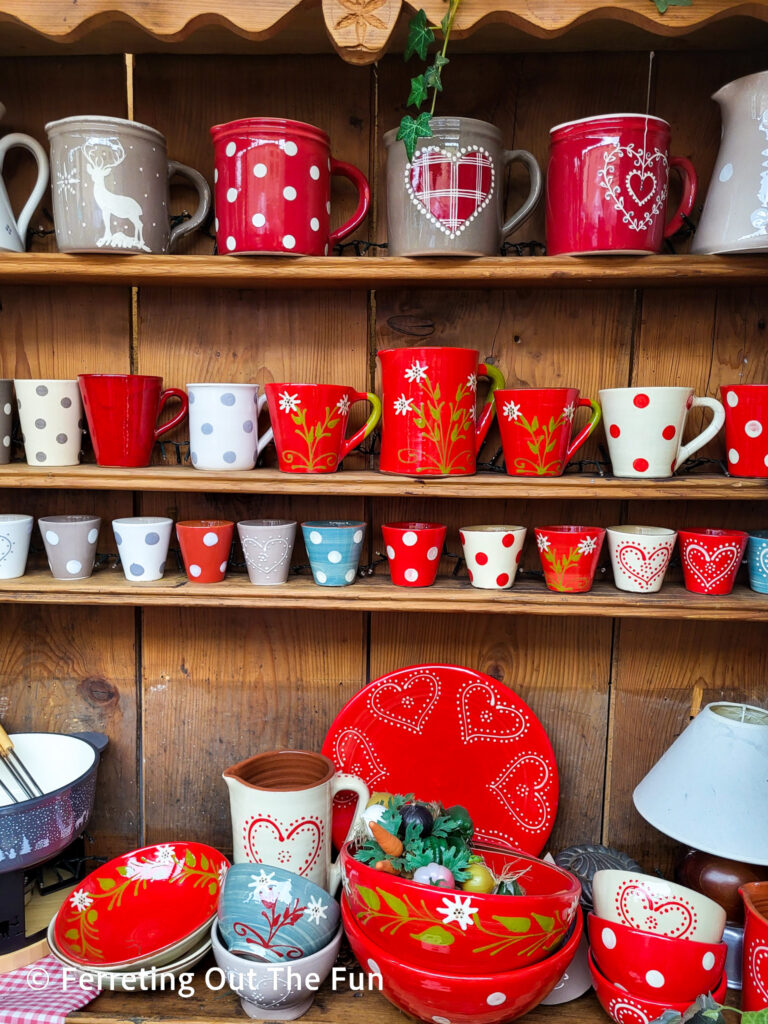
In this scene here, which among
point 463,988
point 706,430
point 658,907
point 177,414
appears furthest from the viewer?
point 177,414

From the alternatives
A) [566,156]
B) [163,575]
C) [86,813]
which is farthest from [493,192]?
[86,813]

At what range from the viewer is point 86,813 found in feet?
3.49

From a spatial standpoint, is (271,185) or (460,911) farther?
(271,185)

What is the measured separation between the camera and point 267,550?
1.07m

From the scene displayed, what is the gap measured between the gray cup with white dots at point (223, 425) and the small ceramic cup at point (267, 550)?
0.30 ft

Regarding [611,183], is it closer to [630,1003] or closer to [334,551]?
[334,551]

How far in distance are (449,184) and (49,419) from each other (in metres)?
0.62

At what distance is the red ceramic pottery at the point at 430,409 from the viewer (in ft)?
3.28

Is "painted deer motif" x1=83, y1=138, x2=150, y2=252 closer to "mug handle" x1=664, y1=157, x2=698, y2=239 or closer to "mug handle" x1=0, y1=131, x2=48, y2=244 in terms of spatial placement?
"mug handle" x1=0, y1=131, x2=48, y2=244

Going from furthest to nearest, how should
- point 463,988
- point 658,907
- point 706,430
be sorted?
point 706,430 < point 658,907 < point 463,988

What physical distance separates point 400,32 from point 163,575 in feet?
2.58

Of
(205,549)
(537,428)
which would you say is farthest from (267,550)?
(537,428)

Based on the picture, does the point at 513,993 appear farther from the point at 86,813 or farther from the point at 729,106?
the point at 729,106

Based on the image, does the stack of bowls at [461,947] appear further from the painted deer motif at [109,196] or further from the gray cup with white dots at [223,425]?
the painted deer motif at [109,196]
